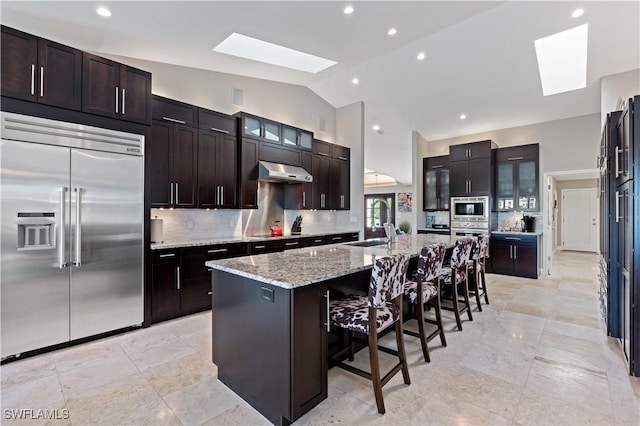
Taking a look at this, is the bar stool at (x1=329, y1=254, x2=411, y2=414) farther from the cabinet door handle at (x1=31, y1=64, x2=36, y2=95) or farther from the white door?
the white door

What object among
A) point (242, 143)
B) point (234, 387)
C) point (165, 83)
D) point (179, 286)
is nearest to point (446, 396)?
point (234, 387)

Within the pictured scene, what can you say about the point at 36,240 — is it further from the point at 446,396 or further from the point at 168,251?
the point at 446,396

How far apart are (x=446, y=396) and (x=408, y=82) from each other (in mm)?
5257

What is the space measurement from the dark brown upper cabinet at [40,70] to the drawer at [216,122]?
1.38 metres

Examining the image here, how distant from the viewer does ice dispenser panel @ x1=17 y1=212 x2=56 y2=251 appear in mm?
2592

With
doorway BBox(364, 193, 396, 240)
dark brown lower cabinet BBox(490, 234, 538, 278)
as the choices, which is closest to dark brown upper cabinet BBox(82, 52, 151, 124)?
dark brown lower cabinet BBox(490, 234, 538, 278)

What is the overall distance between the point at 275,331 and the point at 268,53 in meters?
4.05

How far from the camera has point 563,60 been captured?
4.91 meters

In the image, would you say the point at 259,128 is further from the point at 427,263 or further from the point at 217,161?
the point at 427,263

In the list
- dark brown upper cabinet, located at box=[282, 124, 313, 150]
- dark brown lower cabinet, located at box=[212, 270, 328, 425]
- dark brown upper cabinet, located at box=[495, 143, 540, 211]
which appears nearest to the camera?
dark brown lower cabinet, located at box=[212, 270, 328, 425]

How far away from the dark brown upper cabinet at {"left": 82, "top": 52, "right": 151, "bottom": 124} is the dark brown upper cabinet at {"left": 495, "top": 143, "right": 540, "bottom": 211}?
21.5 ft

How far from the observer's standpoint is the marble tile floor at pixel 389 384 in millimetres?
1897

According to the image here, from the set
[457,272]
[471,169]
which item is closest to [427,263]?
[457,272]

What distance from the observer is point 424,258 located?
8.55 ft
